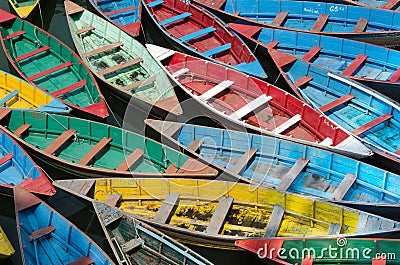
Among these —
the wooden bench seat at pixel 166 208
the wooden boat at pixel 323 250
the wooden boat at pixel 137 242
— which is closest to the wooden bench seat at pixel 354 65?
the wooden boat at pixel 323 250

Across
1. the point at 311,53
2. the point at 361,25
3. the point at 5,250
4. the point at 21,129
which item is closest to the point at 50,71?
the point at 21,129

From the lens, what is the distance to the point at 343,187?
19578 millimetres

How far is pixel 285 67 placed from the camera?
24.3 m

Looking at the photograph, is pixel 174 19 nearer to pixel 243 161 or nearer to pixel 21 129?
pixel 21 129

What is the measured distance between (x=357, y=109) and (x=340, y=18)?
5.80 meters

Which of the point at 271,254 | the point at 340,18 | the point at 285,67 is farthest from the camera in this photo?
the point at 340,18

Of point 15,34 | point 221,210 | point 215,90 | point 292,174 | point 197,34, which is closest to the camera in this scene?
point 221,210

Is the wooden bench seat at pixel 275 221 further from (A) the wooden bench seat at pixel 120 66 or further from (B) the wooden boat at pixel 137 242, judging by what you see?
(A) the wooden bench seat at pixel 120 66

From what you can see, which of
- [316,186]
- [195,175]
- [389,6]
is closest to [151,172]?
[195,175]

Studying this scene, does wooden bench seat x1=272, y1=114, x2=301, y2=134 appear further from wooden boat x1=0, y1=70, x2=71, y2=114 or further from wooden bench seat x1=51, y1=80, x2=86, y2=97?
wooden boat x1=0, y1=70, x2=71, y2=114

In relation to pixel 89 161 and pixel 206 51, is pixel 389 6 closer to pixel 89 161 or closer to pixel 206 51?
pixel 206 51

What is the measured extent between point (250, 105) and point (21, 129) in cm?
812

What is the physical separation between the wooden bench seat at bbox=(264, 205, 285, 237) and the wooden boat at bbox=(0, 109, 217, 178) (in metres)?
2.25

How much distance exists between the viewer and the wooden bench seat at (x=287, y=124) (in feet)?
71.0
